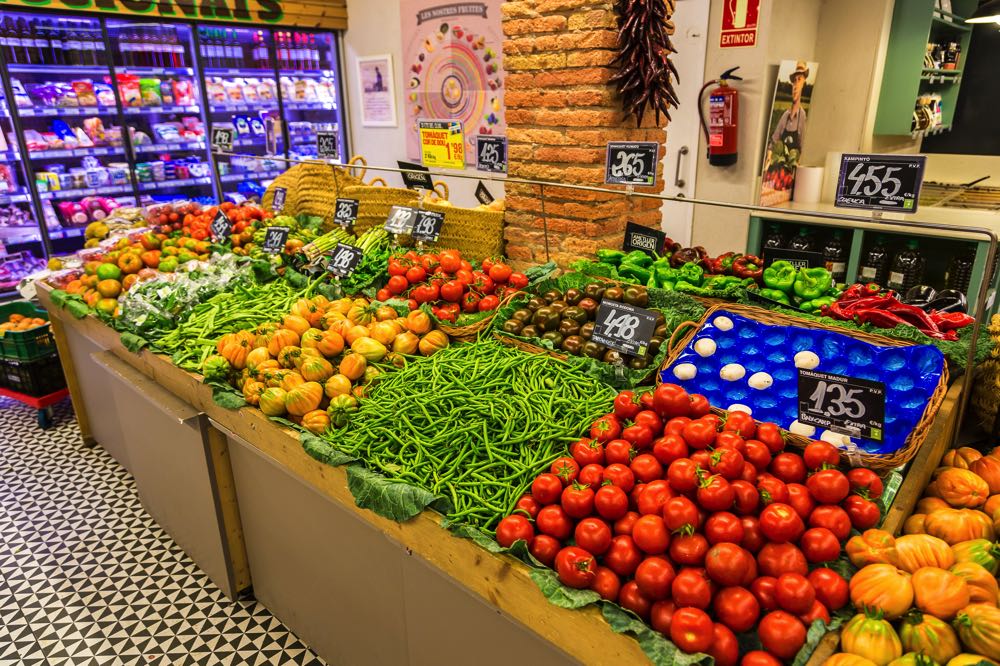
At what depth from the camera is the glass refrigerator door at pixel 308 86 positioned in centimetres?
702

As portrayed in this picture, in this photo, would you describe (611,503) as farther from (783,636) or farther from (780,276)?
(780,276)

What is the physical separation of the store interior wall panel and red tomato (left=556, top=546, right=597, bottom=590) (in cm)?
69

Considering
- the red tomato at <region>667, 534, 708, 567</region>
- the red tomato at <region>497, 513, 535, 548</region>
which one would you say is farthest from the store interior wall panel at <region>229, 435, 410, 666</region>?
the red tomato at <region>667, 534, 708, 567</region>

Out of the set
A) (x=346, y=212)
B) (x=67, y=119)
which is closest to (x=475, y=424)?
(x=346, y=212)

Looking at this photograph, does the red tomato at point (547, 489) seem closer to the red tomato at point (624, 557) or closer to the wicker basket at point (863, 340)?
the red tomato at point (624, 557)

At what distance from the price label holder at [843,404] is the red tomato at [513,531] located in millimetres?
799

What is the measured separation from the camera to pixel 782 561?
4.43ft

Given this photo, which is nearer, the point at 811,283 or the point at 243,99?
the point at 811,283

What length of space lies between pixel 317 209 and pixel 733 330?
3090mm

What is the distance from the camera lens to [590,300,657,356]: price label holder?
7.21ft

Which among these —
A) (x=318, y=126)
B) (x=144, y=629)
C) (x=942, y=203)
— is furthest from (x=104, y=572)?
(x=942, y=203)

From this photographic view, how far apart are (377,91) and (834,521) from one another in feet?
22.7

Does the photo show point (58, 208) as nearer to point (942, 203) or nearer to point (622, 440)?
point (622, 440)

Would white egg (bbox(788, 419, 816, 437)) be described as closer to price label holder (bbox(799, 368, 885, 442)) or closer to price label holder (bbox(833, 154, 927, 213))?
price label holder (bbox(799, 368, 885, 442))
